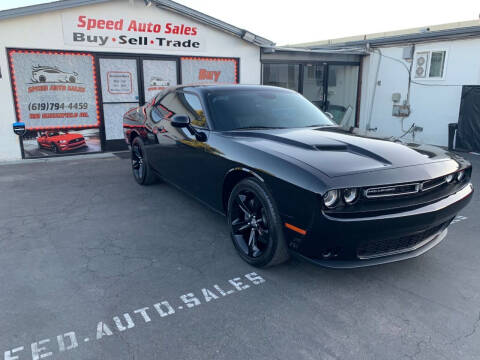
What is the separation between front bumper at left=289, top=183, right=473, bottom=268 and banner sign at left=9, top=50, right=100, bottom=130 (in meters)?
7.26

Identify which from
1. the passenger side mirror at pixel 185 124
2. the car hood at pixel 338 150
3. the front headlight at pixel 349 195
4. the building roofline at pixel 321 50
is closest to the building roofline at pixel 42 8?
the building roofline at pixel 321 50

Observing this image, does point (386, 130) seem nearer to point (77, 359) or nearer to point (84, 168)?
point (84, 168)

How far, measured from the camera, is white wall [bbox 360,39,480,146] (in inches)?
371

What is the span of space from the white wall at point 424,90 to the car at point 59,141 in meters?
7.52

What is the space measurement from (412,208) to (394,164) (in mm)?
351

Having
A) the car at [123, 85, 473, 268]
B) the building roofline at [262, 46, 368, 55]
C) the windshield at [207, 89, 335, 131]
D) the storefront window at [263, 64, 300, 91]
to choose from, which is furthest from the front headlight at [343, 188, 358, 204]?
the storefront window at [263, 64, 300, 91]

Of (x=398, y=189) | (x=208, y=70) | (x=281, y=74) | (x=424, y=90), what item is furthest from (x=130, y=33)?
(x=424, y=90)

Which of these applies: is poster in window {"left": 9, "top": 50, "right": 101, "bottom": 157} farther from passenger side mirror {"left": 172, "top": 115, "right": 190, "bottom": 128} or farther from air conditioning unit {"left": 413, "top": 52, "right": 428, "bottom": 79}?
air conditioning unit {"left": 413, "top": 52, "right": 428, "bottom": 79}

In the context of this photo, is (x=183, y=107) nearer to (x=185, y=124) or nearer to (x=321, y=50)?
(x=185, y=124)

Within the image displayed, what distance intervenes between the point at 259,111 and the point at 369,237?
2.04 m

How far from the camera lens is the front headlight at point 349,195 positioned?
2.56 metres

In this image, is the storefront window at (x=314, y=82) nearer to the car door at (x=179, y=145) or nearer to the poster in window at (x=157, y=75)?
the poster in window at (x=157, y=75)

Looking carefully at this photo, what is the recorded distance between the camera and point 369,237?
260 centimetres

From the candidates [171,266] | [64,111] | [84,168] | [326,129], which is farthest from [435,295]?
[64,111]
